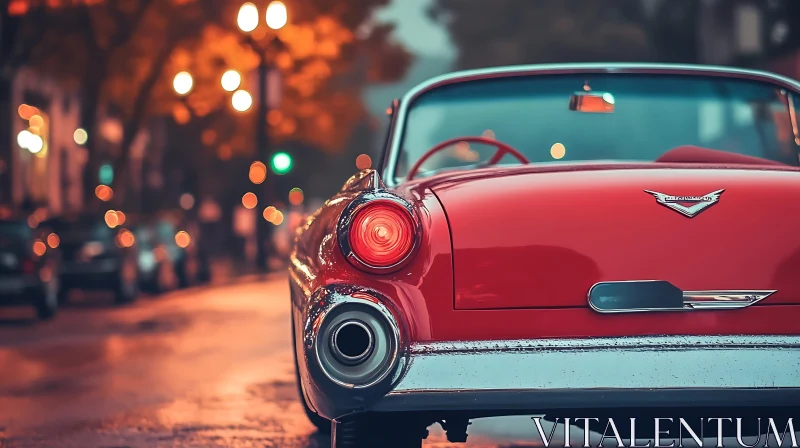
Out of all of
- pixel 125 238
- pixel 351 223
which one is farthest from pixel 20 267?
pixel 351 223

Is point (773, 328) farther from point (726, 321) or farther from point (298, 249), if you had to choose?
point (298, 249)

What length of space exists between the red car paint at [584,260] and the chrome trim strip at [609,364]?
5 cm

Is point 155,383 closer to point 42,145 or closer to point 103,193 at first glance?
point 103,193

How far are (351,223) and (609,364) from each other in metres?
0.86

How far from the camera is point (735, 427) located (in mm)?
4152

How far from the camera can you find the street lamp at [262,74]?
97.0 ft

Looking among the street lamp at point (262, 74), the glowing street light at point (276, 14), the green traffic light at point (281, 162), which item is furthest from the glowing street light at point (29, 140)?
the green traffic light at point (281, 162)

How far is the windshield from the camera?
5.63m

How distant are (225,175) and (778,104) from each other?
45281 mm

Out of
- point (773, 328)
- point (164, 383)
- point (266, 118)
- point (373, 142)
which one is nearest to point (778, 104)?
point (773, 328)

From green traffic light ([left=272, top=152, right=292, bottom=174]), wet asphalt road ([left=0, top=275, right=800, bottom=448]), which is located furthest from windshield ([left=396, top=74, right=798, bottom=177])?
green traffic light ([left=272, top=152, right=292, bottom=174])

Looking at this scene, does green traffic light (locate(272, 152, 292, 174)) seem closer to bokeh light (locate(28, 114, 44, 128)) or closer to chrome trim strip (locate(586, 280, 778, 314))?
bokeh light (locate(28, 114, 44, 128))

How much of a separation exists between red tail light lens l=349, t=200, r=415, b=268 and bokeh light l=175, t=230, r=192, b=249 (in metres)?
22.7

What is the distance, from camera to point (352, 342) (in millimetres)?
4062
